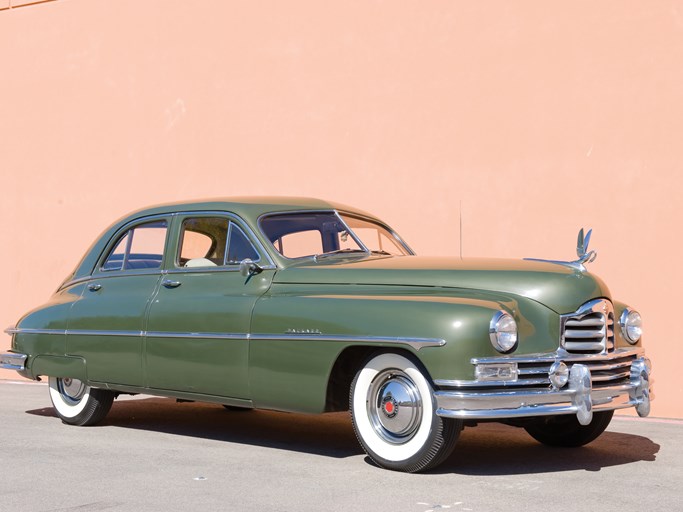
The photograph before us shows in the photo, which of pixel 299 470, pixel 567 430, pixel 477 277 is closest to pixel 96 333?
pixel 299 470

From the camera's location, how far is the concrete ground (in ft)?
17.6

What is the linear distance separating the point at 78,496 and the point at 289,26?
728 cm

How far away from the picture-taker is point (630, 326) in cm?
672

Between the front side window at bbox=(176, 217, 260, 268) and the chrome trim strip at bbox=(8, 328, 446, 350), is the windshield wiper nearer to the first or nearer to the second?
the front side window at bbox=(176, 217, 260, 268)

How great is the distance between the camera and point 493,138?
10180mm

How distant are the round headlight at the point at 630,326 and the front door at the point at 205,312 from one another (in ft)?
7.39

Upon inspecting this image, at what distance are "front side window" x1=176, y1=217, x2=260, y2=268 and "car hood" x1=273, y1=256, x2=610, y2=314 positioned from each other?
51 cm

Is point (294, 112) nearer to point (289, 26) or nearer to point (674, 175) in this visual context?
point (289, 26)

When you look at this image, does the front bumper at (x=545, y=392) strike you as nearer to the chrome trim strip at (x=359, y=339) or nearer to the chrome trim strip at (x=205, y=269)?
the chrome trim strip at (x=359, y=339)

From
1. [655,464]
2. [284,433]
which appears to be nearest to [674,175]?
[655,464]

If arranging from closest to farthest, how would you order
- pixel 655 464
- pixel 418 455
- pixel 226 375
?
pixel 418 455 < pixel 655 464 < pixel 226 375

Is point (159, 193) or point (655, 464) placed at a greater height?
point (159, 193)

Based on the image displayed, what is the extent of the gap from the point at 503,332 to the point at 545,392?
1.33 feet

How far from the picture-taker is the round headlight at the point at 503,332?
5.88 metres
